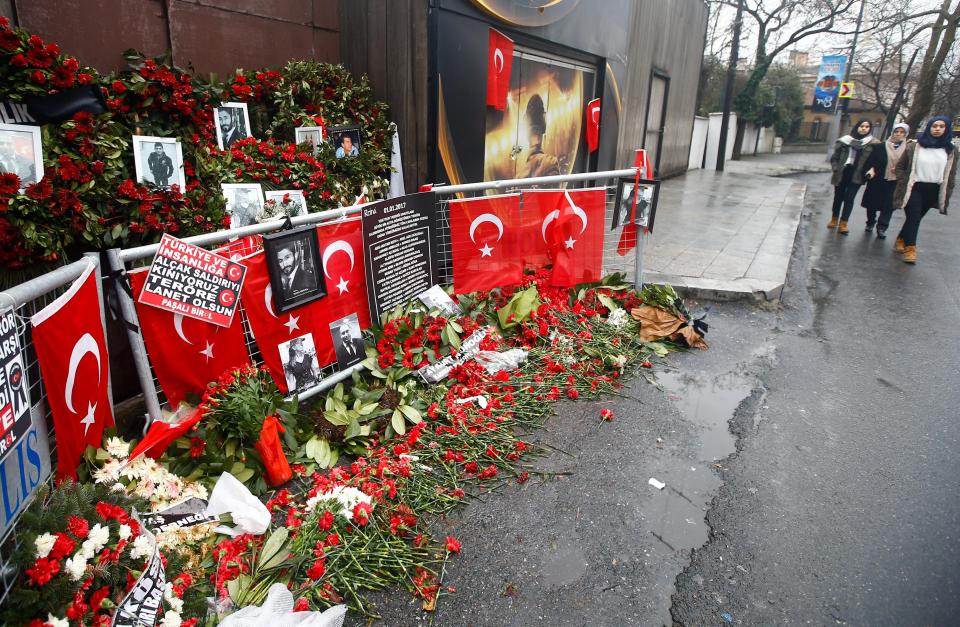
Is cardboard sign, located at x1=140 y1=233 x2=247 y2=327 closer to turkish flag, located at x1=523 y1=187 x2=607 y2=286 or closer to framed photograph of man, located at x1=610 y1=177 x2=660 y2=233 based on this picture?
turkish flag, located at x1=523 y1=187 x2=607 y2=286

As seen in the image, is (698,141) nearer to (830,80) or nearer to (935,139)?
(935,139)

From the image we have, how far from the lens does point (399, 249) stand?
4133 millimetres

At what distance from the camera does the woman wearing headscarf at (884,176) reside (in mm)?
8250

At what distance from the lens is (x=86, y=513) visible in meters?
1.90

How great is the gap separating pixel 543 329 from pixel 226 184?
2.64m

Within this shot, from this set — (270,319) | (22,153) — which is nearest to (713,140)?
(270,319)

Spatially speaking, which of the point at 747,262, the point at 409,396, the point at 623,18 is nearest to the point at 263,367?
the point at 409,396

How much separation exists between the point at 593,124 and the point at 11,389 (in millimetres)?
8908

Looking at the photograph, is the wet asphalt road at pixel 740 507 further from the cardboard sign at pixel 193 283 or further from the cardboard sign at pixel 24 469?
the cardboard sign at pixel 193 283

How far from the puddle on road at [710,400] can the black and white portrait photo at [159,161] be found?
12.2 feet

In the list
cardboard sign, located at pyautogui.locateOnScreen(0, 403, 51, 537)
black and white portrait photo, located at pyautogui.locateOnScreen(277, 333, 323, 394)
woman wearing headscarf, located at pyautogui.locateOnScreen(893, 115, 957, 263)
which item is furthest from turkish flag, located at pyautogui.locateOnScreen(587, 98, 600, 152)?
cardboard sign, located at pyautogui.locateOnScreen(0, 403, 51, 537)

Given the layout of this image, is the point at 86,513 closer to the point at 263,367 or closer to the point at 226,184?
the point at 263,367

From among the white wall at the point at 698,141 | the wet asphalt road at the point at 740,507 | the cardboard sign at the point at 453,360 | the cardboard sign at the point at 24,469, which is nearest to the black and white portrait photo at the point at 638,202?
the wet asphalt road at the point at 740,507

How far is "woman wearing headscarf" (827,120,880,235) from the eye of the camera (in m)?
8.82
